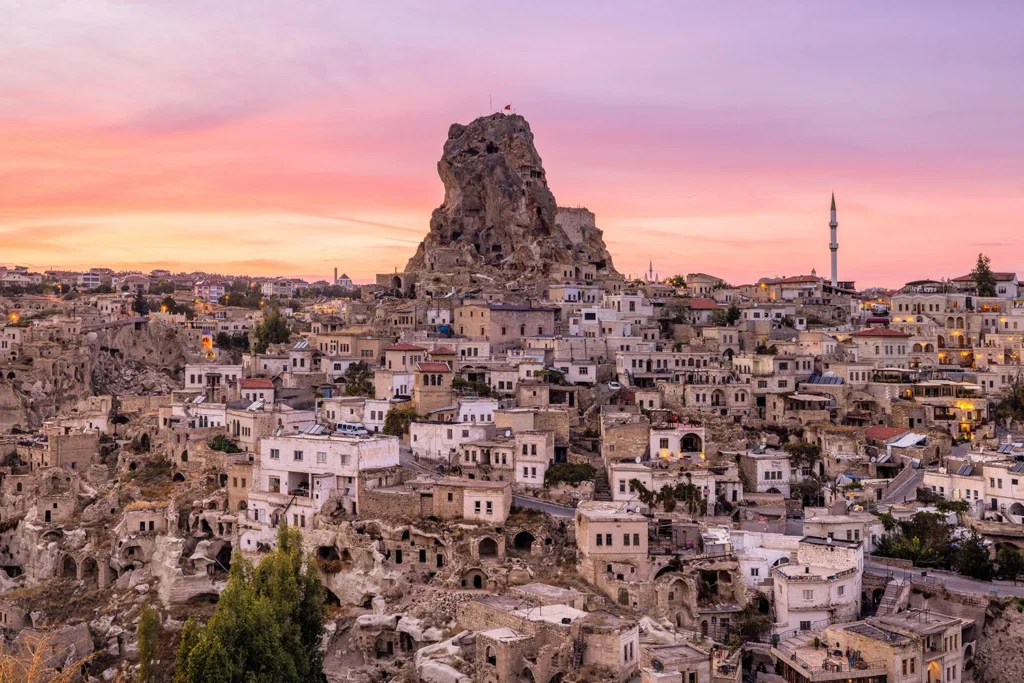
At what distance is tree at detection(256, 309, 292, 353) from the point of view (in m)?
74.6

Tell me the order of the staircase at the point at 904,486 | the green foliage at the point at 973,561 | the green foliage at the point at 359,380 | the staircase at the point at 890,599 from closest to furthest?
the staircase at the point at 890,599
the green foliage at the point at 973,561
the staircase at the point at 904,486
the green foliage at the point at 359,380

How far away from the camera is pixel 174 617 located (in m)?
39.2

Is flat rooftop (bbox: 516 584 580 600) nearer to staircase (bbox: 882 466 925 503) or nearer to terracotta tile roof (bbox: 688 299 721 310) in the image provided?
staircase (bbox: 882 466 925 503)

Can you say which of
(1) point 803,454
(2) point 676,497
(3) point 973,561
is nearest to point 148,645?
(2) point 676,497

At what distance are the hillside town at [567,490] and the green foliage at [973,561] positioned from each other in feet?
0.29

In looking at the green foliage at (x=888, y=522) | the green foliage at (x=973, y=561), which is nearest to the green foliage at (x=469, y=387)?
the green foliage at (x=888, y=522)

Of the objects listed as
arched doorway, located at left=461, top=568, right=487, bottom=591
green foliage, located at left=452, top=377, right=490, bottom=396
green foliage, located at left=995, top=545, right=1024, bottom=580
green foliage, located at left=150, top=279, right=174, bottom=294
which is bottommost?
arched doorway, located at left=461, top=568, right=487, bottom=591

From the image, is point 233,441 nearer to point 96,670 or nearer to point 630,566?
point 96,670

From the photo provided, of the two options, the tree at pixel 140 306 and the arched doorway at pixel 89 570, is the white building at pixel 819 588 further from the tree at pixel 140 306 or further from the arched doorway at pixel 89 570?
the tree at pixel 140 306

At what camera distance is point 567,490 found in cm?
4153

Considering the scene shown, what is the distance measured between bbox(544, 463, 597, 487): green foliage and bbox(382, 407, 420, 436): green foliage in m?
7.81

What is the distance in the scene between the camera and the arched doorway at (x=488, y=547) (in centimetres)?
3821

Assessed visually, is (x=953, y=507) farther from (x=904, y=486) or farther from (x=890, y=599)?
(x=890, y=599)

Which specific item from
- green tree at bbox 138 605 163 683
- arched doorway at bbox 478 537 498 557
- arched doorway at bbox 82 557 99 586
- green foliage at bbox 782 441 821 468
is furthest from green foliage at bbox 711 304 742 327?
green tree at bbox 138 605 163 683
